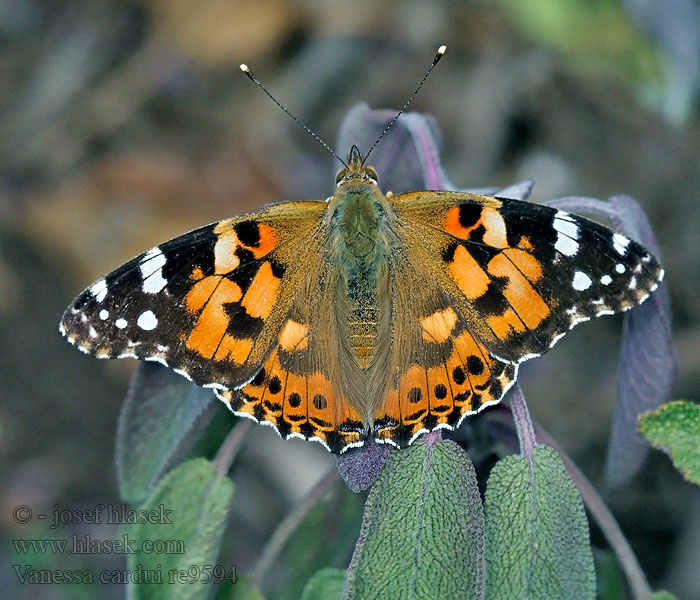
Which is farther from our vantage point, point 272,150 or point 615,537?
point 272,150

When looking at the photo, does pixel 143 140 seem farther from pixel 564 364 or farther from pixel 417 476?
pixel 417 476

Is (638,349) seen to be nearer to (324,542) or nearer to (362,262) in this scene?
(362,262)

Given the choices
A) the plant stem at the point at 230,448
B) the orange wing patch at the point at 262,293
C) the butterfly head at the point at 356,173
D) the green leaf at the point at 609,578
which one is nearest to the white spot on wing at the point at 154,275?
the orange wing patch at the point at 262,293

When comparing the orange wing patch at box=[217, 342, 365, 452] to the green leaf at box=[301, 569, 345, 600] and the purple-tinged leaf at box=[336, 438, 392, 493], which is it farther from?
the green leaf at box=[301, 569, 345, 600]

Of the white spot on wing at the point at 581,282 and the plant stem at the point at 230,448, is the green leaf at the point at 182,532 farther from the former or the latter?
the white spot on wing at the point at 581,282

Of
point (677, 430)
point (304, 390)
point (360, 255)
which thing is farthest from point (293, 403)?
point (677, 430)

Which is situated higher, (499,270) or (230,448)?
(499,270)
